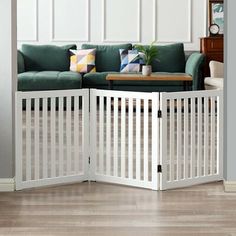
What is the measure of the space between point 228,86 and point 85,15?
6738 millimetres

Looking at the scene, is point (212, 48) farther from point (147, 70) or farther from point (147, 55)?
point (147, 70)

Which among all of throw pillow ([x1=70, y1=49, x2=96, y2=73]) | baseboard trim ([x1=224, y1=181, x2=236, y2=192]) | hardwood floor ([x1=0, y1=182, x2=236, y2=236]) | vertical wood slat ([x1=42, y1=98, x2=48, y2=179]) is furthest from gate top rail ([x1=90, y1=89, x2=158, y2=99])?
throw pillow ([x1=70, y1=49, x2=96, y2=73])

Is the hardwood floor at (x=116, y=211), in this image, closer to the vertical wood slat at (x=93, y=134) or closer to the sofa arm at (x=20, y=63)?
the vertical wood slat at (x=93, y=134)

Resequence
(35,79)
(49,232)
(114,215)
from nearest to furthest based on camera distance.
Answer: (49,232) → (114,215) → (35,79)

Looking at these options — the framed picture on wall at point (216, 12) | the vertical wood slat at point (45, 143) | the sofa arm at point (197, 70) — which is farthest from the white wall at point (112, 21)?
the vertical wood slat at point (45, 143)

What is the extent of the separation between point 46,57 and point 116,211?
692 centimetres

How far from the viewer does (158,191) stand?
5469 millimetres

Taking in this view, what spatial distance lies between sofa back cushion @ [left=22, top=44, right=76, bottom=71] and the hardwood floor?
6.03 meters

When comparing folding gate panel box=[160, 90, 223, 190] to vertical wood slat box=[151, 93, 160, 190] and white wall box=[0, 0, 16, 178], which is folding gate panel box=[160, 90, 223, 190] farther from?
white wall box=[0, 0, 16, 178]

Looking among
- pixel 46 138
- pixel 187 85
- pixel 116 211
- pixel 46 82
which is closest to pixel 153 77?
pixel 187 85

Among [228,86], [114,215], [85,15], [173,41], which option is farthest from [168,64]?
[114,215]

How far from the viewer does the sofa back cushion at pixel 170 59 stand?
37.9 ft

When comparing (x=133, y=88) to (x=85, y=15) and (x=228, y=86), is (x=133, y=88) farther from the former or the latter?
(x=228, y=86)

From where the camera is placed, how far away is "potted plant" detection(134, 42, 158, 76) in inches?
417
